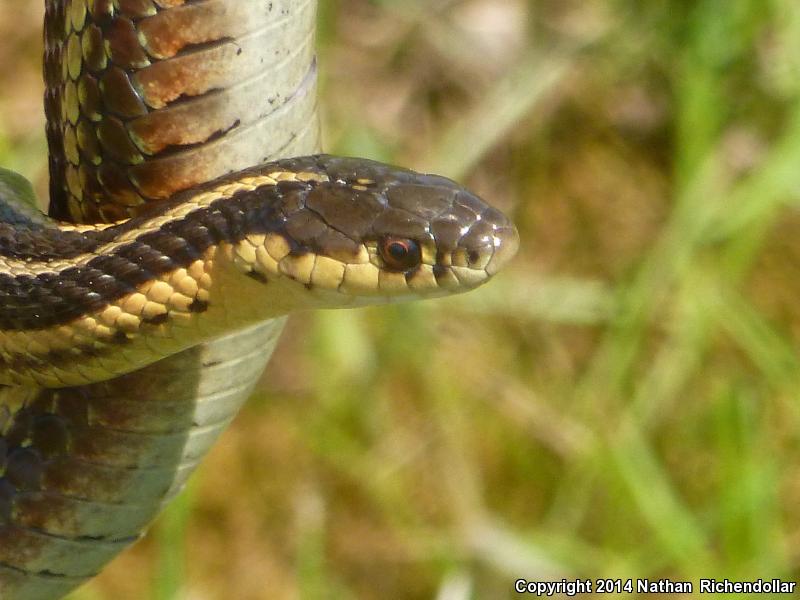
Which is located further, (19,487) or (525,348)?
(525,348)

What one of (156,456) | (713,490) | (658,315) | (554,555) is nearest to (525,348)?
(658,315)

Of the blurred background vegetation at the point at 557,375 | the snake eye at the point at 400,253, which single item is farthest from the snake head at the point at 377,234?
the blurred background vegetation at the point at 557,375

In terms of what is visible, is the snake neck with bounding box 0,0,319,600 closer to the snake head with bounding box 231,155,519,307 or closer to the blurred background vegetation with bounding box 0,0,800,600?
the snake head with bounding box 231,155,519,307

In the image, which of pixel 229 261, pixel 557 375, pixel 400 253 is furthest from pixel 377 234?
pixel 557 375

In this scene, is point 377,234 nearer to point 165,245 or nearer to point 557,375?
point 165,245

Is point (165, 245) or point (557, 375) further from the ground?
point (165, 245)

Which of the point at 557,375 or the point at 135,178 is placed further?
the point at 557,375

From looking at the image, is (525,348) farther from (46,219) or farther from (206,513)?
(46,219)
